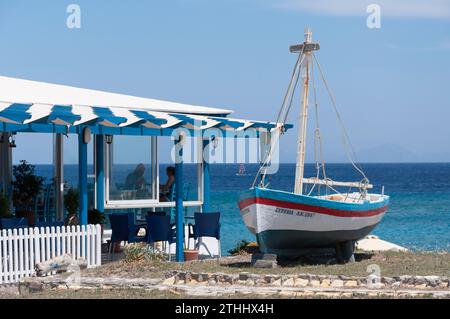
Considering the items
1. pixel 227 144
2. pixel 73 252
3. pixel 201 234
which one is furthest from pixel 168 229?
pixel 227 144

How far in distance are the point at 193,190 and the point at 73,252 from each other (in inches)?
222

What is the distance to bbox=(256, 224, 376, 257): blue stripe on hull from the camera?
15.6m

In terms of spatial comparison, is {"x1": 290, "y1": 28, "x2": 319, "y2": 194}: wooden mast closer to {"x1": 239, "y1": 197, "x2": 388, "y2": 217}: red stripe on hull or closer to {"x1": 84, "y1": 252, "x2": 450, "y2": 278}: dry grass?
{"x1": 239, "y1": 197, "x2": 388, "y2": 217}: red stripe on hull

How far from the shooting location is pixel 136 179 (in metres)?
20.1

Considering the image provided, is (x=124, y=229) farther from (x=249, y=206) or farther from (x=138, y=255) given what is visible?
(x=249, y=206)

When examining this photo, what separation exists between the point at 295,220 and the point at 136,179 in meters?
5.72

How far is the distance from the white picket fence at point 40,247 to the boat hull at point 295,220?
2734 millimetres

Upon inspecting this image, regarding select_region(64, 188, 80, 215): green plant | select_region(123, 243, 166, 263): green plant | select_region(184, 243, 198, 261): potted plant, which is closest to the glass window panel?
select_region(64, 188, 80, 215): green plant

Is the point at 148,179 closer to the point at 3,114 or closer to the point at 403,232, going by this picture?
the point at 3,114

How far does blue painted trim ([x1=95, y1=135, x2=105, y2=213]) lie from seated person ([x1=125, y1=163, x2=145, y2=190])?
0.58m

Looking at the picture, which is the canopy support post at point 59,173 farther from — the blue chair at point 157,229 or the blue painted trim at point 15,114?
the blue painted trim at point 15,114

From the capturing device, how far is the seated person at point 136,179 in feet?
65.8

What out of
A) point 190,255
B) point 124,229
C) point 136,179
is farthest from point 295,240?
point 136,179

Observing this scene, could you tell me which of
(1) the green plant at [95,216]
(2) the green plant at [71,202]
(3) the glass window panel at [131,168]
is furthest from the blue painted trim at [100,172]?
(1) the green plant at [95,216]
